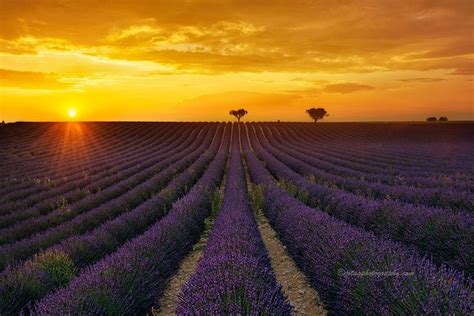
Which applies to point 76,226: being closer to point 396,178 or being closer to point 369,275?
point 369,275

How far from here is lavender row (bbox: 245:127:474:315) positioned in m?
2.78

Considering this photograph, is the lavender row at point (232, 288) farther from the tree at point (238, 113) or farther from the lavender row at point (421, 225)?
the tree at point (238, 113)

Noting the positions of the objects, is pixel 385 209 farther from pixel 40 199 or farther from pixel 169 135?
Result: pixel 169 135

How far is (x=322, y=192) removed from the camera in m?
10.3

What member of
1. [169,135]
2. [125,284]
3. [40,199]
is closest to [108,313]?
[125,284]

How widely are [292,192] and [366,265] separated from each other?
25.7 ft

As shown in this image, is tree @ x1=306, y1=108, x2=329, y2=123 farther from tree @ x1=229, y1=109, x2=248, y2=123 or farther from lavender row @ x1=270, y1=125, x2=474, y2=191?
lavender row @ x1=270, y1=125, x2=474, y2=191

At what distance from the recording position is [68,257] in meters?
5.68

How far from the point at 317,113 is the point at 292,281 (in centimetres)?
9078

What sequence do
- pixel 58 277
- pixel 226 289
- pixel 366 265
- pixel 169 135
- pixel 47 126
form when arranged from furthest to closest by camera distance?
pixel 47 126 → pixel 169 135 → pixel 58 277 → pixel 366 265 → pixel 226 289

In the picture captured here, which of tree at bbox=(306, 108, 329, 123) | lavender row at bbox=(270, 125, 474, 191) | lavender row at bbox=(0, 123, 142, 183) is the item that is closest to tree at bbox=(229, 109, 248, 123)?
tree at bbox=(306, 108, 329, 123)

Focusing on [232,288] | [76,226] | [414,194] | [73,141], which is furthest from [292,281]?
[73,141]

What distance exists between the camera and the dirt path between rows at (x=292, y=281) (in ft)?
15.8

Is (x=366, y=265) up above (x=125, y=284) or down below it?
above
